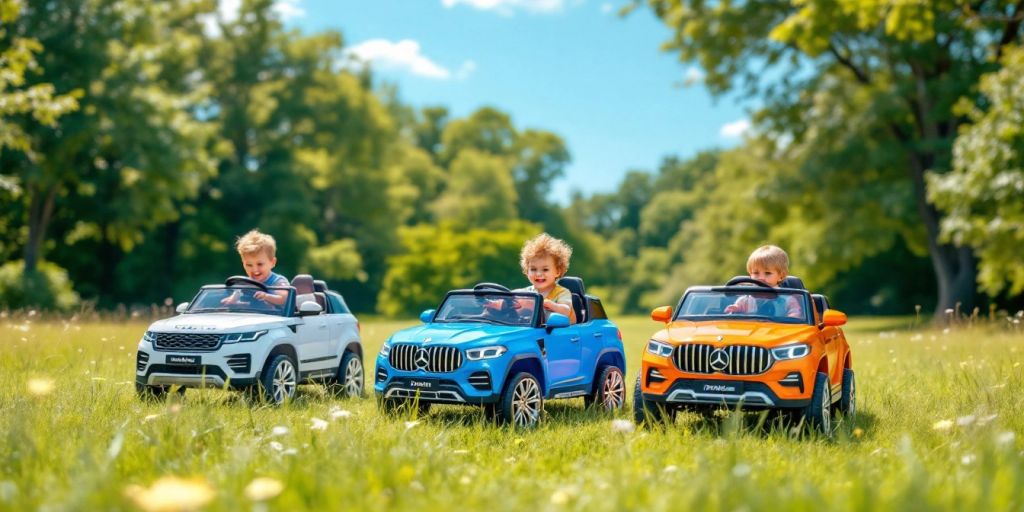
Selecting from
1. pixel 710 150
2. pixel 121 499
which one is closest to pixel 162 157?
pixel 121 499

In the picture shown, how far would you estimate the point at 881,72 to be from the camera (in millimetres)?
36031

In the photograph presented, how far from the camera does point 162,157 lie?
37.7 metres

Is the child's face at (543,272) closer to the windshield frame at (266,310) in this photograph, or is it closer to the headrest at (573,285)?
the headrest at (573,285)

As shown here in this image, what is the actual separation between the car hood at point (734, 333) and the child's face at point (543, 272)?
1.58 meters

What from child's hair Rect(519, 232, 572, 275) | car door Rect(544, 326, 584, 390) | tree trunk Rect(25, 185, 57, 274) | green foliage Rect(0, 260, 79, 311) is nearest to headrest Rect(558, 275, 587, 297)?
child's hair Rect(519, 232, 572, 275)

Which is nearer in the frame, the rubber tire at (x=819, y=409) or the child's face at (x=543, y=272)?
the rubber tire at (x=819, y=409)

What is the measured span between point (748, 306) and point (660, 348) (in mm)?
1178

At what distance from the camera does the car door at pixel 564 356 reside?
9655 mm

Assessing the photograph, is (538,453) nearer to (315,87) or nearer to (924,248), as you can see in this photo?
(924,248)

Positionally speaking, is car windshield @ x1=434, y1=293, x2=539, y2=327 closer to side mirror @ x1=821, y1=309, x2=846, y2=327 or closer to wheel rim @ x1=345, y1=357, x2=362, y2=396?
wheel rim @ x1=345, y1=357, x2=362, y2=396

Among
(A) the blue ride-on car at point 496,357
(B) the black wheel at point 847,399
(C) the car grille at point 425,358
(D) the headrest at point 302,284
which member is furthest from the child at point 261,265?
(B) the black wheel at point 847,399

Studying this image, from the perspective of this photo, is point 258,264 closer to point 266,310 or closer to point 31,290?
point 266,310

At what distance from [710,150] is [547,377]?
11038cm

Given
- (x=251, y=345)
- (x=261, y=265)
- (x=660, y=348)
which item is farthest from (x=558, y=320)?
(x=261, y=265)
